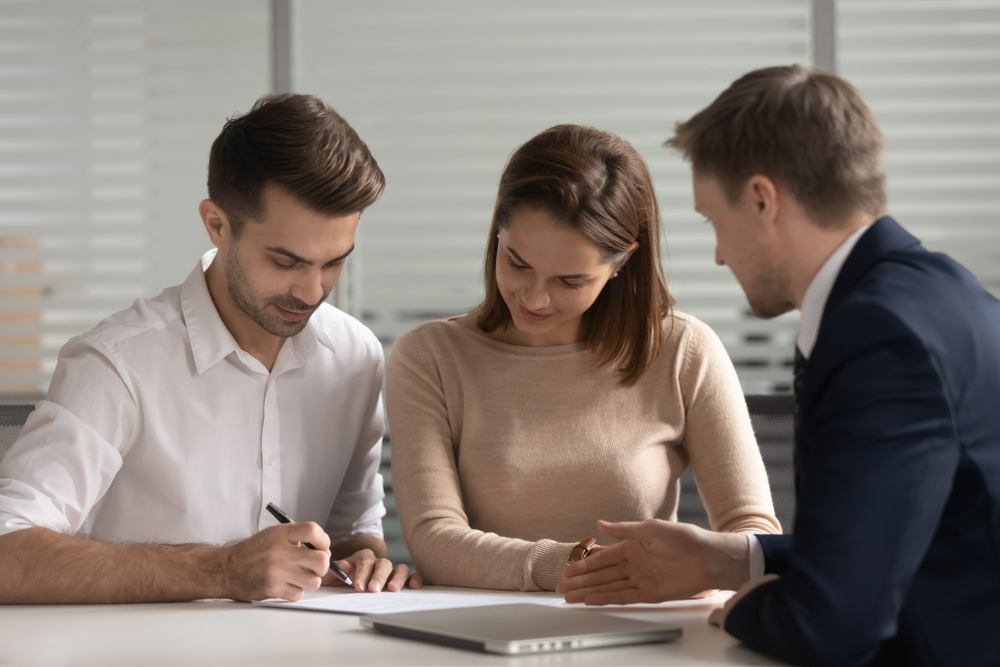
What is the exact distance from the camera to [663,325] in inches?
70.1

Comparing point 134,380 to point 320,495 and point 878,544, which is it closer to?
point 320,495

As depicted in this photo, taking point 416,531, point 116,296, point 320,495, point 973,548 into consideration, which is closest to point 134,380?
point 320,495

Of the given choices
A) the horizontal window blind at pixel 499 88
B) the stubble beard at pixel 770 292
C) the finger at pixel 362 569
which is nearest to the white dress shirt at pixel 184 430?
the finger at pixel 362 569

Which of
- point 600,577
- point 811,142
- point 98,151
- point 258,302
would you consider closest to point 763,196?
point 811,142

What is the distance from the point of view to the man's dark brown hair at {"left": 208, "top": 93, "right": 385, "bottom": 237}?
5.23ft

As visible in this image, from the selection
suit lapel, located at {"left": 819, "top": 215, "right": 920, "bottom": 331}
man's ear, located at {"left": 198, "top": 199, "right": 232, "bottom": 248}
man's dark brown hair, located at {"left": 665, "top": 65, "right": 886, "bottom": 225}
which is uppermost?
man's dark brown hair, located at {"left": 665, "top": 65, "right": 886, "bottom": 225}

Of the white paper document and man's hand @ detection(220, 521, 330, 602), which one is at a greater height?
man's hand @ detection(220, 521, 330, 602)

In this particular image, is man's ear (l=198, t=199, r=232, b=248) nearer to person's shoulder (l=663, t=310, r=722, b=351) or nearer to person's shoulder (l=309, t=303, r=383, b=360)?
person's shoulder (l=309, t=303, r=383, b=360)

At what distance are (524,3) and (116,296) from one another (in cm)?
168

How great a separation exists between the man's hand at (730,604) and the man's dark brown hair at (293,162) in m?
0.94

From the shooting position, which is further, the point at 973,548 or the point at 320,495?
the point at 320,495

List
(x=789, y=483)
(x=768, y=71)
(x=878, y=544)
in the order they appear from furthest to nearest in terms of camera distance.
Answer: (x=789, y=483), (x=768, y=71), (x=878, y=544)

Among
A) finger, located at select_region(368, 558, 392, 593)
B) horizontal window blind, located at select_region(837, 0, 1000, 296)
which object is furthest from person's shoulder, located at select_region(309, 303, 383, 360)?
horizontal window blind, located at select_region(837, 0, 1000, 296)

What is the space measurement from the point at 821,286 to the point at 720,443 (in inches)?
25.9
